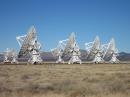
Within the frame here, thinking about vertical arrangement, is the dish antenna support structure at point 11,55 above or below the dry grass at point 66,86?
above

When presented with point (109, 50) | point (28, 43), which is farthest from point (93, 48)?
point (28, 43)

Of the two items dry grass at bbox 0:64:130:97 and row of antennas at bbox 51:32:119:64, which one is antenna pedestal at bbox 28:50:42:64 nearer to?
row of antennas at bbox 51:32:119:64

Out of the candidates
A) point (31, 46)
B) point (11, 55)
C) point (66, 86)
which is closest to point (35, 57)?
point (31, 46)

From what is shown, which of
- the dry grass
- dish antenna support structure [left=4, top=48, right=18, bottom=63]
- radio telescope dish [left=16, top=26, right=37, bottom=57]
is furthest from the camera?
dish antenna support structure [left=4, top=48, right=18, bottom=63]

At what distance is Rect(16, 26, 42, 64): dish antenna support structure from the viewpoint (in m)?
116

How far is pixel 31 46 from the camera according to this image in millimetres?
123875

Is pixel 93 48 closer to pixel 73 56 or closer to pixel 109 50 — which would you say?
pixel 73 56

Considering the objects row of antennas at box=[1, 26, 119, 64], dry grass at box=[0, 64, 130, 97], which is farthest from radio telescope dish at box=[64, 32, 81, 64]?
dry grass at box=[0, 64, 130, 97]

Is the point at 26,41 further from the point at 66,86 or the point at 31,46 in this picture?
the point at 66,86

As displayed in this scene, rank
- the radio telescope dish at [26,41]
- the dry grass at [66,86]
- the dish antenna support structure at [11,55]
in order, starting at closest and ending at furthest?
the dry grass at [66,86] → the radio telescope dish at [26,41] → the dish antenna support structure at [11,55]

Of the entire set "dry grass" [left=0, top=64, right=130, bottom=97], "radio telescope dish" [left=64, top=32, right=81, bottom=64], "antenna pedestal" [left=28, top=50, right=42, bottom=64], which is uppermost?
"radio telescope dish" [left=64, top=32, right=81, bottom=64]

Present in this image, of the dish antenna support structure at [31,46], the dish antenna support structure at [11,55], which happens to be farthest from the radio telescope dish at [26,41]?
the dish antenna support structure at [11,55]

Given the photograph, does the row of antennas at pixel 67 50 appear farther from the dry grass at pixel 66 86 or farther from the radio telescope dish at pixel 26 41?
the dry grass at pixel 66 86

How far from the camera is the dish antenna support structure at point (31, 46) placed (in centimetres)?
11588
